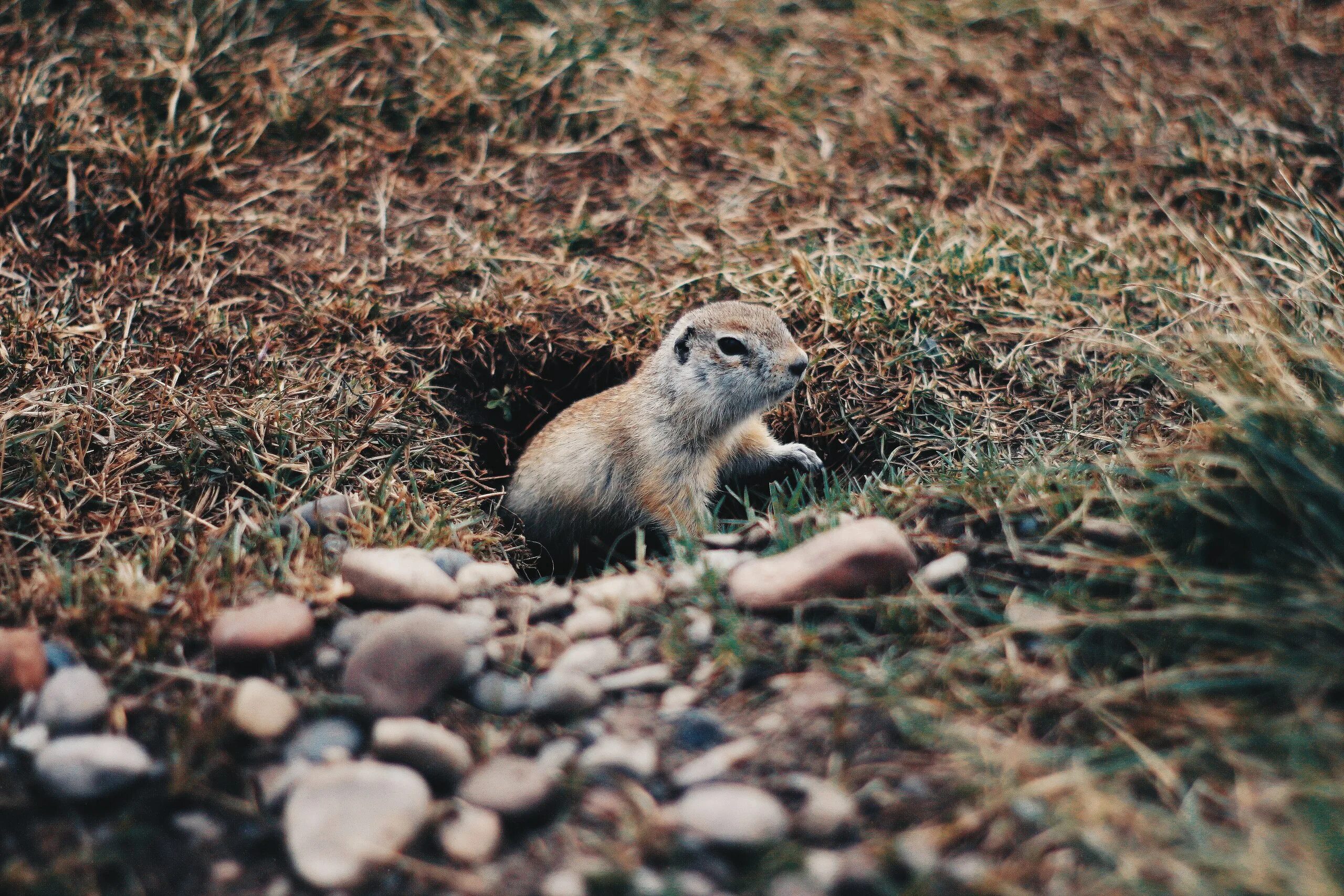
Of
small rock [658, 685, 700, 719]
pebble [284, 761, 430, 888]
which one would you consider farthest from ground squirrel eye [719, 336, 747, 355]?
pebble [284, 761, 430, 888]

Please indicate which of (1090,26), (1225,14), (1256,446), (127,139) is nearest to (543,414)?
(127,139)

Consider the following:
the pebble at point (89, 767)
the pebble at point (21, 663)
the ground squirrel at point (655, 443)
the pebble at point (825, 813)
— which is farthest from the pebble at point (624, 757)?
the ground squirrel at point (655, 443)

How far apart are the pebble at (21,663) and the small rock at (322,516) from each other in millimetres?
776

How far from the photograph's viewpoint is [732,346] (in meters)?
3.76

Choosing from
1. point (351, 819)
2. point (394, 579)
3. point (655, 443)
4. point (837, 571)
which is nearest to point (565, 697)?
point (351, 819)

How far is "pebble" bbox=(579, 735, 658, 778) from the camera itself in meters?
2.07

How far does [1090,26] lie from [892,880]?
17.9 feet

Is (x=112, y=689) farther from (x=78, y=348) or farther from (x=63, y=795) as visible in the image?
(x=78, y=348)

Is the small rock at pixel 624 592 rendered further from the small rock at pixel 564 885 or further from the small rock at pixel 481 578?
the small rock at pixel 564 885

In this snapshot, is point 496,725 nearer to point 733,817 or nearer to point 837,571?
point 733,817

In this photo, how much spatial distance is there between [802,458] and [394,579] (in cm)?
190

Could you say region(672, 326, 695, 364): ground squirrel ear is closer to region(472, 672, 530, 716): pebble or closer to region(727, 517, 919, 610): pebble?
region(727, 517, 919, 610): pebble

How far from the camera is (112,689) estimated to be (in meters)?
2.28

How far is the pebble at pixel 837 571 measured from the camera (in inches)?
96.5
